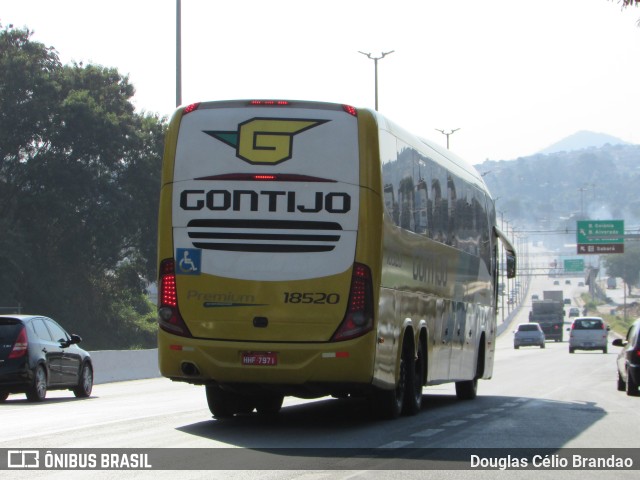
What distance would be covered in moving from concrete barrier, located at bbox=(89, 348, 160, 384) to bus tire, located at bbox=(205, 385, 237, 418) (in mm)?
15274

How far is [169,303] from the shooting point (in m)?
14.0

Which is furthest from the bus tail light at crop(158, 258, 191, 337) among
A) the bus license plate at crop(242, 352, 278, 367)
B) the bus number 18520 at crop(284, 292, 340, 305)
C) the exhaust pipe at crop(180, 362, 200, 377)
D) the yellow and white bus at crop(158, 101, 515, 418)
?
the bus number 18520 at crop(284, 292, 340, 305)

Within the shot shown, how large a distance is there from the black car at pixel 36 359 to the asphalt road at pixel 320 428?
1.45 ft

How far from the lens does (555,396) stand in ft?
76.7

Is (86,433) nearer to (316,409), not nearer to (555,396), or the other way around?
(316,409)

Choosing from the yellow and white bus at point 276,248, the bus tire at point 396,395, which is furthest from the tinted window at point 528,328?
the yellow and white bus at point 276,248

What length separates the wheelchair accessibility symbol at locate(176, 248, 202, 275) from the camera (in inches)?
547

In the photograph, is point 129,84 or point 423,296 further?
point 129,84

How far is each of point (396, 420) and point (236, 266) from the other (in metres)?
3.43

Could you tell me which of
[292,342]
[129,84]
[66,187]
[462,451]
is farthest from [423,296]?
[129,84]

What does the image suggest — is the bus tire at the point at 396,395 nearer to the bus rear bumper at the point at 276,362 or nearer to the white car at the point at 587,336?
the bus rear bumper at the point at 276,362

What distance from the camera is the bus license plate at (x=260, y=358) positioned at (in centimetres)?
1362

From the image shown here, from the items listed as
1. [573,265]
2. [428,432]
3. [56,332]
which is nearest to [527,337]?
[56,332]

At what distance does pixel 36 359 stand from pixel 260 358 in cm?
891
